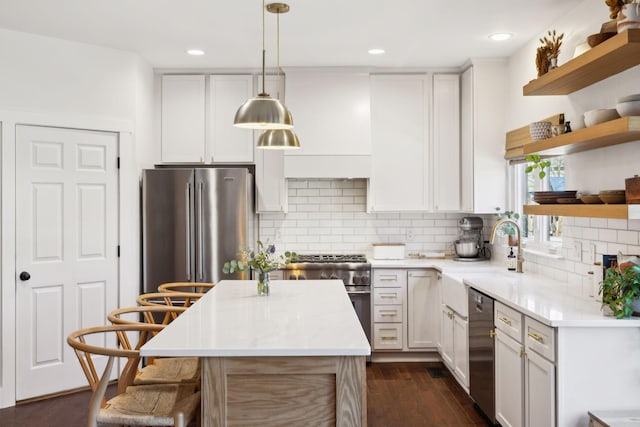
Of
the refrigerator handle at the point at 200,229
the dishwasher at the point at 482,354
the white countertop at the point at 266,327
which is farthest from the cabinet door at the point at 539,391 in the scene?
the refrigerator handle at the point at 200,229

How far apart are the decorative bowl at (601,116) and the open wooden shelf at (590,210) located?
1.53 feet

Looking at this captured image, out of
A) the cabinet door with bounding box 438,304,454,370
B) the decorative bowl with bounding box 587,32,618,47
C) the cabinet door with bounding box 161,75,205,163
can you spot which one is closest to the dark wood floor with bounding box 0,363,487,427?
the cabinet door with bounding box 438,304,454,370

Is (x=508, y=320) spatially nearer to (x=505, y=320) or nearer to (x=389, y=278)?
(x=505, y=320)

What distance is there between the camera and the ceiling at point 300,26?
3.75 meters

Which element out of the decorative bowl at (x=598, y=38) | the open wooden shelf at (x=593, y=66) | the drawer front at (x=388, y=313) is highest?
the decorative bowl at (x=598, y=38)

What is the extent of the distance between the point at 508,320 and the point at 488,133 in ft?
7.59

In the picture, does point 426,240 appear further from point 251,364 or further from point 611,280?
point 251,364

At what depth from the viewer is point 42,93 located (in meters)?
4.34

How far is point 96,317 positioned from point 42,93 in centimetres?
186

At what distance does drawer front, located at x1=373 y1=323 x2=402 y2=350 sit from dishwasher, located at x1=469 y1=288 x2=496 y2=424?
125 cm

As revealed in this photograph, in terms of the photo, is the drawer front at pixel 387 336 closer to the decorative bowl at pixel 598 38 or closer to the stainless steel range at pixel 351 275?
the stainless steel range at pixel 351 275

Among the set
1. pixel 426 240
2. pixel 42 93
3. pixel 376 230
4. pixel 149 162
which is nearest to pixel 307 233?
pixel 376 230

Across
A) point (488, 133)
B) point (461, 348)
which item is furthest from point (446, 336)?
point (488, 133)

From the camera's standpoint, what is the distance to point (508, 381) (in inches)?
128
